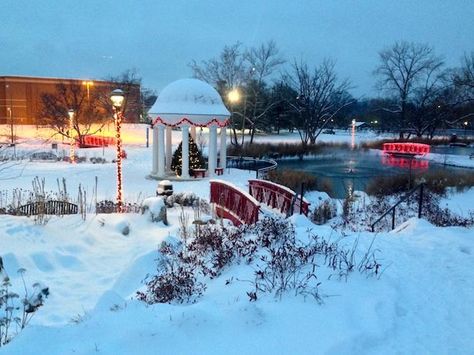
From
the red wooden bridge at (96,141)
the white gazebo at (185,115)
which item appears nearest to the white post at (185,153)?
the white gazebo at (185,115)

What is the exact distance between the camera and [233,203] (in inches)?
507

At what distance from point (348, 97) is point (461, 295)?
59.1 m

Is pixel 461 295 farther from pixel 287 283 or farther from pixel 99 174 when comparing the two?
pixel 99 174

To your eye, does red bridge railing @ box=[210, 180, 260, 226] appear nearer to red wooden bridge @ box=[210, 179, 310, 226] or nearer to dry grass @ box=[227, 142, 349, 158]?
red wooden bridge @ box=[210, 179, 310, 226]

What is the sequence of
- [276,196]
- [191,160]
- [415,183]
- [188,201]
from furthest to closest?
1. [191,160]
2. [415,183]
3. [188,201]
4. [276,196]

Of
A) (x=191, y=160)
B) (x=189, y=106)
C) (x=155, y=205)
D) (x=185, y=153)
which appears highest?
(x=189, y=106)

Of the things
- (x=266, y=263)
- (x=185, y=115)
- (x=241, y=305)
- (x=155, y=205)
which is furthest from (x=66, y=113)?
(x=241, y=305)

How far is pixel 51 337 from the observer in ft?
11.9

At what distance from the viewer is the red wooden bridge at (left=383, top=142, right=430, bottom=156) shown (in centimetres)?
3727

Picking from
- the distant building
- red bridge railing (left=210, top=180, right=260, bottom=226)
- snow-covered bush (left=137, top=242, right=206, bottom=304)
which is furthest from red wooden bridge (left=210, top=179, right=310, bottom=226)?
the distant building

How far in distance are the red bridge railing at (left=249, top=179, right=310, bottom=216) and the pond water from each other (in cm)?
478

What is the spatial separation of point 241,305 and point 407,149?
37693 mm

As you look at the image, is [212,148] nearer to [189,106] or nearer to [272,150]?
[189,106]

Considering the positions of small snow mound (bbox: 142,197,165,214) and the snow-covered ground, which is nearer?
the snow-covered ground
